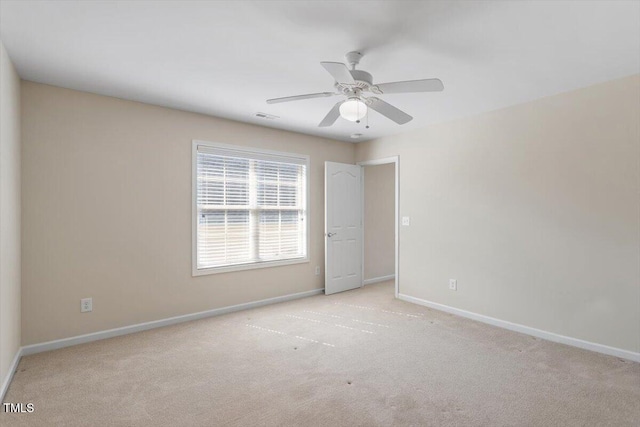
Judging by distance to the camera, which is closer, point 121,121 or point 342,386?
point 342,386

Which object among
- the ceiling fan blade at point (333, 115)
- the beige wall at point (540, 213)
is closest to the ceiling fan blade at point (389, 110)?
the ceiling fan blade at point (333, 115)

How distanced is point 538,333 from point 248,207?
3.50 meters

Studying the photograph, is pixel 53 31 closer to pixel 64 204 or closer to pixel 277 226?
pixel 64 204

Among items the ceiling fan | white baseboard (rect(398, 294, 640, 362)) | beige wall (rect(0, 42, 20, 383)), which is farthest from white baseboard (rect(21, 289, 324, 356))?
the ceiling fan

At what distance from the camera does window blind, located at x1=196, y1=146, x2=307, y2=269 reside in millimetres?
4098

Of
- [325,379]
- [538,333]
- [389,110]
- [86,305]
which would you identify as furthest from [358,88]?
[86,305]

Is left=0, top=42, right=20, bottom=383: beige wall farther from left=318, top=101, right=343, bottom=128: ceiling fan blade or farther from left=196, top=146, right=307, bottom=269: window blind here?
left=318, top=101, right=343, bottom=128: ceiling fan blade

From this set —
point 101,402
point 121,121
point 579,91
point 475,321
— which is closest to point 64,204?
point 121,121

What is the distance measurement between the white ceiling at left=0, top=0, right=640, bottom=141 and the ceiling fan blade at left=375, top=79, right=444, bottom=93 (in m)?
0.30

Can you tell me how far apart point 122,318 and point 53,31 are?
101 inches

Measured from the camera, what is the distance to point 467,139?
4086 millimetres

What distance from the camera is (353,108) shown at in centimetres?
253

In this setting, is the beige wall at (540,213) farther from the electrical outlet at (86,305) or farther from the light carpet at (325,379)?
the electrical outlet at (86,305)

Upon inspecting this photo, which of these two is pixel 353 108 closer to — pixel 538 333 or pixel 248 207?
pixel 248 207
